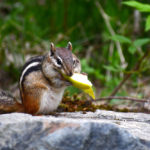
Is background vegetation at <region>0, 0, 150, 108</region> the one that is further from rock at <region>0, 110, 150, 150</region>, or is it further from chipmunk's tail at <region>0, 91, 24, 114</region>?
A: rock at <region>0, 110, 150, 150</region>

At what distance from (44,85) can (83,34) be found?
359cm

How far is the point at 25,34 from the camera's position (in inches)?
257

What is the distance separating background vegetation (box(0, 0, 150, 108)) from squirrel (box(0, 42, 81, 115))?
86.6 inches

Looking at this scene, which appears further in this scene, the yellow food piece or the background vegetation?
the background vegetation

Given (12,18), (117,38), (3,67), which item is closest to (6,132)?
(117,38)

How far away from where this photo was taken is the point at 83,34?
7.03 m

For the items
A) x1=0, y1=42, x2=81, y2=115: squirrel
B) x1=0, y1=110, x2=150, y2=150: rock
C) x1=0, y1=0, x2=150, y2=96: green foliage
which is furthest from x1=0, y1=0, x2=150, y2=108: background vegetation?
x1=0, y1=110, x2=150, y2=150: rock

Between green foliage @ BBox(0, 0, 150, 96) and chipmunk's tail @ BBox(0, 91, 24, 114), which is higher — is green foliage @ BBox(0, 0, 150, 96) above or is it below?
above

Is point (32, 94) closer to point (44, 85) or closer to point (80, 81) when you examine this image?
point (44, 85)

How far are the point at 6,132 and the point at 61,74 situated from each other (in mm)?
1216

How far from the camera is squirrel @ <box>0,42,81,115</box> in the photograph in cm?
342

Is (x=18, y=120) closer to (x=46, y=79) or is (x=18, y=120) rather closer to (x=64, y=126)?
(x=64, y=126)

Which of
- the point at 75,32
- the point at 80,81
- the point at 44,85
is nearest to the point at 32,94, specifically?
the point at 44,85

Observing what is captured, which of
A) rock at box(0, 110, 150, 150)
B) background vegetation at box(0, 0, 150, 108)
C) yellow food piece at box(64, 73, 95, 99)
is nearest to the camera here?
rock at box(0, 110, 150, 150)
